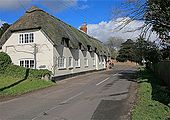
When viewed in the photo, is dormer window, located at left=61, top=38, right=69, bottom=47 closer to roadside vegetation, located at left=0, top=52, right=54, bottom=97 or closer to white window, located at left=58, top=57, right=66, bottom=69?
white window, located at left=58, top=57, right=66, bottom=69

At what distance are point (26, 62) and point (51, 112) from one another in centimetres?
2030

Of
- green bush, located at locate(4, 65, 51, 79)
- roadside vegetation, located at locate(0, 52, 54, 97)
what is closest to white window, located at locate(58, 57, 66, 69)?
green bush, located at locate(4, 65, 51, 79)

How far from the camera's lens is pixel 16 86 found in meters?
21.2

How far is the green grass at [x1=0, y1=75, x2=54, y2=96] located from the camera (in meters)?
A: 18.9

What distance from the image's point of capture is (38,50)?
30422mm

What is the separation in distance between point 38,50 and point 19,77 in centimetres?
526

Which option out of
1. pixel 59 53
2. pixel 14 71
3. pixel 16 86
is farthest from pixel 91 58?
pixel 16 86

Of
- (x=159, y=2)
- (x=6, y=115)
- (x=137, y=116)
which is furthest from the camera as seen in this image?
(x=159, y=2)

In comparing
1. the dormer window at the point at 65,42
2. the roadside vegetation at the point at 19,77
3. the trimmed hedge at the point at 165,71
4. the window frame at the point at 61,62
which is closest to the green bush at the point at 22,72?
the roadside vegetation at the point at 19,77

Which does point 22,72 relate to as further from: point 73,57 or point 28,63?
point 73,57

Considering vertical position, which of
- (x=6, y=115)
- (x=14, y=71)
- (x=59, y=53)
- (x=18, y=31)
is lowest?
(x=6, y=115)

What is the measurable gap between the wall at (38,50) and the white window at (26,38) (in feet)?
1.23

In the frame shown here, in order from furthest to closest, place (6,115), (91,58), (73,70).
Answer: (91,58)
(73,70)
(6,115)

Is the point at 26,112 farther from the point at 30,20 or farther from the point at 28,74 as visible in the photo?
the point at 30,20
